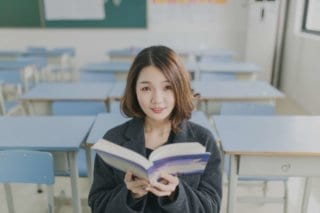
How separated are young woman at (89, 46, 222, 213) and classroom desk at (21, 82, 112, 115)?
1.45 metres

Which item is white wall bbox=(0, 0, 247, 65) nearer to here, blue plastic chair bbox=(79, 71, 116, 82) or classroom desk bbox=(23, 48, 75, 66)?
classroom desk bbox=(23, 48, 75, 66)

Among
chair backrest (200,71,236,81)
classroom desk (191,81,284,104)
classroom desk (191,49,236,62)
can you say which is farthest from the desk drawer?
classroom desk (191,49,236,62)

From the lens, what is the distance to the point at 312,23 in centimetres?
483

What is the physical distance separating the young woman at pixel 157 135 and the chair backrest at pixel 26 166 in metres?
0.42

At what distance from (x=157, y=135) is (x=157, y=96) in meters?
0.19

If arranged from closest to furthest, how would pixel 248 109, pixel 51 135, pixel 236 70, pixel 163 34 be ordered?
pixel 51 135
pixel 248 109
pixel 236 70
pixel 163 34

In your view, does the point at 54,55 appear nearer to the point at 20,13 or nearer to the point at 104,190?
the point at 20,13

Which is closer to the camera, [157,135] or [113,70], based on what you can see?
[157,135]

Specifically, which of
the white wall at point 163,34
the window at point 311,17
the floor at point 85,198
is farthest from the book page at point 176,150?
the white wall at point 163,34

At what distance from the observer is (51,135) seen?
1.77 metres

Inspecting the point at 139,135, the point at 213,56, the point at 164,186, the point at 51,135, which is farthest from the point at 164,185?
the point at 213,56

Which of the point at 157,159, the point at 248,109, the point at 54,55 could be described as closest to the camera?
the point at 157,159

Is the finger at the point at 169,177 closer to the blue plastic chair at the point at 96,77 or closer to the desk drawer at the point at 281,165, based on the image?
the desk drawer at the point at 281,165

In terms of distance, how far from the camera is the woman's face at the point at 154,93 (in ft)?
3.44
